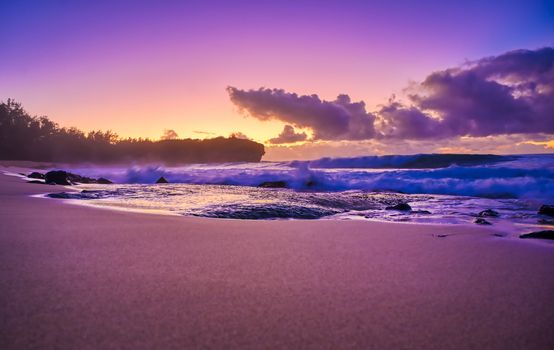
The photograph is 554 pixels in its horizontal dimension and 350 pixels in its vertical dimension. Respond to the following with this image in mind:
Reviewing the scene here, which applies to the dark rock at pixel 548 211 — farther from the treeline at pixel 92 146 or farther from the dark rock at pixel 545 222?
the treeline at pixel 92 146

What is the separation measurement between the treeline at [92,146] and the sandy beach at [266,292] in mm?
35992

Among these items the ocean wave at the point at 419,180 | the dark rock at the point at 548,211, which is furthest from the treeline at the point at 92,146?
the dark rock at the point at 548,211

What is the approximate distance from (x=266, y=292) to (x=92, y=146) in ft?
139

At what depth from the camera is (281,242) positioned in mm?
2742

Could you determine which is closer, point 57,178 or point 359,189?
point 57,178

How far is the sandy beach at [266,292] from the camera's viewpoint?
114 centimetres

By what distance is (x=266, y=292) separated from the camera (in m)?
1.56

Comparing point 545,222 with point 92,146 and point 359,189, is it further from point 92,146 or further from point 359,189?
point 92,146

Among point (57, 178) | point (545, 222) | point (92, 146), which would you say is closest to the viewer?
point (545, 222)

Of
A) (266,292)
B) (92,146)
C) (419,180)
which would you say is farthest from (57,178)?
(92,146)

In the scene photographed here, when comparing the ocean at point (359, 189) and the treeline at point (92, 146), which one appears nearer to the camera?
the ocean at point (359, 189)

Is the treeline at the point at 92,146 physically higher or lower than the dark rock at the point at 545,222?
higher

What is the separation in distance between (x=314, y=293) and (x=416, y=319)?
39 centimetres

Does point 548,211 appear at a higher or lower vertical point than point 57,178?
lower
